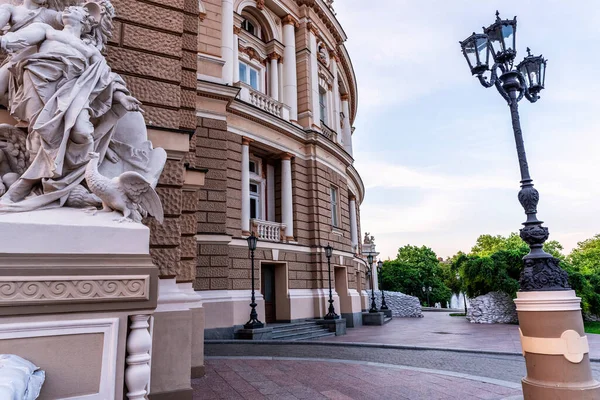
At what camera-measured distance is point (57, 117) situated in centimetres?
333

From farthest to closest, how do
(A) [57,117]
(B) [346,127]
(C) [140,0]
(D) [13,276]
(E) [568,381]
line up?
(B) [346,127]
(C) [140,0]
(E) [568,381]
(A) [57,117]
(D) [13,276]

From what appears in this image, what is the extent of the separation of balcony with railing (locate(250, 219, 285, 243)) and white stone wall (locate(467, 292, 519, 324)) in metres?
13.0

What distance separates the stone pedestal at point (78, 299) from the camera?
9.30ft

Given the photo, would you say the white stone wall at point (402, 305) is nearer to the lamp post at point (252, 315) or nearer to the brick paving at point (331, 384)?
the lamp post at point (252, 315)

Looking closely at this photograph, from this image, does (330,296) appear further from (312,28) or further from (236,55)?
(312,28)

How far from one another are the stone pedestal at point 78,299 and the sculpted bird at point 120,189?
0.45ft

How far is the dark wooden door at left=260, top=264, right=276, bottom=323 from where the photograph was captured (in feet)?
54.6

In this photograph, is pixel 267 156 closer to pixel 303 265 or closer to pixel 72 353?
pixel 303 265

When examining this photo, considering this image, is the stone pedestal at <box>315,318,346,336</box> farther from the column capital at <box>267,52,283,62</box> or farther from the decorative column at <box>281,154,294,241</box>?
the column capital at <box>267,52,283,62</box>

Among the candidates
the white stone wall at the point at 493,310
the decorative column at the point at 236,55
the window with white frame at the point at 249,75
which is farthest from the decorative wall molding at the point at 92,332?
the white stone wall at the point at 493,310

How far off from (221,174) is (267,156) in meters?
4.38

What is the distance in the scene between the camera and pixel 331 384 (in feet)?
20.3

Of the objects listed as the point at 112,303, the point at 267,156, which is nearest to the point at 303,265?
the point at 267,156

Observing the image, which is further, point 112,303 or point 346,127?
point 346,127
